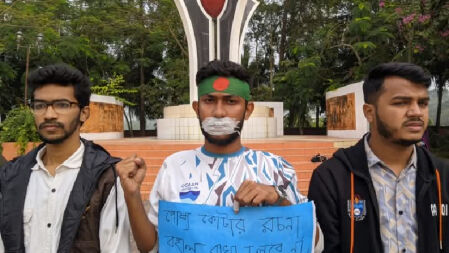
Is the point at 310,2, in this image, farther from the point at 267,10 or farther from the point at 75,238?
the point at 75,238

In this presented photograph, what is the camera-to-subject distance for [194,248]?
1.83 metres

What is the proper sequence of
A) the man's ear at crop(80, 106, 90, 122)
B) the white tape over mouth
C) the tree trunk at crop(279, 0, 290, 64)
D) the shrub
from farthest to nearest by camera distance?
the tree trunk at crop(279, 0, 290, 64) → the shrub → the man's ear at crop(80, 106, 90, 122) → the white tape over mouth

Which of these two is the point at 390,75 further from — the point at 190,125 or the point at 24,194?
the point at 190,125

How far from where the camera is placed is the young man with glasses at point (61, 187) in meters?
1.82

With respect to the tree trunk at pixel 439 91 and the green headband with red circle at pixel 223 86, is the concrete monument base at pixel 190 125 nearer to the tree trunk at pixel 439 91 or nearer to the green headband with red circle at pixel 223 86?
the green headband with red circle at pixel 223 86

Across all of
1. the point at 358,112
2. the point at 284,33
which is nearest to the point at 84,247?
the point at 358,112

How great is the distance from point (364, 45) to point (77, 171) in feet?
49.3

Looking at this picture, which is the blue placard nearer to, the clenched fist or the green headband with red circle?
the clenched fist

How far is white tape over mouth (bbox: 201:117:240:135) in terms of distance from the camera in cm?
187

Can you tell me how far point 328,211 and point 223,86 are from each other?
783 millimetres

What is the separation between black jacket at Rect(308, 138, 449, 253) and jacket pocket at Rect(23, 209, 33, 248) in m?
1.34

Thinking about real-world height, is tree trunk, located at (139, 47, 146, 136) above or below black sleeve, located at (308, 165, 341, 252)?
above

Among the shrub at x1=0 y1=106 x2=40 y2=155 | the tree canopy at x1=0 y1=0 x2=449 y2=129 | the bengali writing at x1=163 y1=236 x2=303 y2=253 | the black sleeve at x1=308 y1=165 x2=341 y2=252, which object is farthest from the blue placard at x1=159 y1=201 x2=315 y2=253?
the tree canopy at x1=0 y1=0 x2=449 y2=129

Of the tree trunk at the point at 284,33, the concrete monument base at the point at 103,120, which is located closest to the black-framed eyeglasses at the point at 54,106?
the concrete monument base at the point at 103,120
